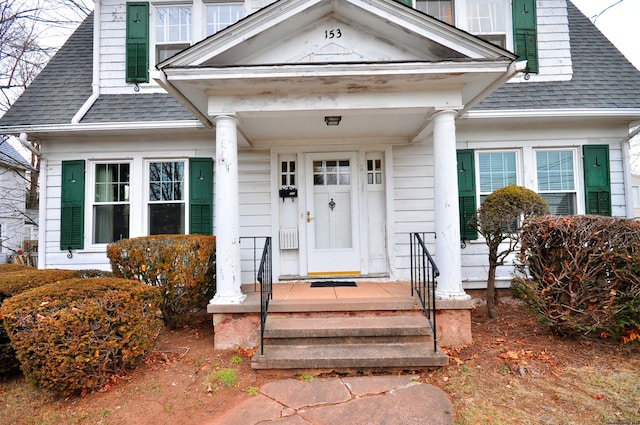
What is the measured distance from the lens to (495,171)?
547 cm

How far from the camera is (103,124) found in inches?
200

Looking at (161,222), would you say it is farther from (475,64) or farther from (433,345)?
(475,64)

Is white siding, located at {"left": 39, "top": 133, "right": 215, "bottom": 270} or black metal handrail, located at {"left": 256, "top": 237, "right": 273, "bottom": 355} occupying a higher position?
white siding, located at {"left": 39, "top": 133, "right": 215, "bottom": 270}

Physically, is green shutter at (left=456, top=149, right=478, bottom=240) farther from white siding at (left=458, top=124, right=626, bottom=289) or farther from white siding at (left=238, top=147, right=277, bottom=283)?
white siding at (left=238, top=147, right=277, bottom=283)

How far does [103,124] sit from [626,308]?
7.12m

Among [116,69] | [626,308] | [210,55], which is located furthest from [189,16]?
[626,308]

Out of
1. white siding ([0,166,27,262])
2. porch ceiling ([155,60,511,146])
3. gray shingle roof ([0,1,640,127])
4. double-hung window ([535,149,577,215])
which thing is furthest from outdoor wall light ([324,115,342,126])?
white siding ([0,166,27,262])

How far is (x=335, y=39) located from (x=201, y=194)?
3145mm

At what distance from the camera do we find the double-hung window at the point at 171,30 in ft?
19.0

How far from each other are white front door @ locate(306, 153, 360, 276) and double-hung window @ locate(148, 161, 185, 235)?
84.7 inches

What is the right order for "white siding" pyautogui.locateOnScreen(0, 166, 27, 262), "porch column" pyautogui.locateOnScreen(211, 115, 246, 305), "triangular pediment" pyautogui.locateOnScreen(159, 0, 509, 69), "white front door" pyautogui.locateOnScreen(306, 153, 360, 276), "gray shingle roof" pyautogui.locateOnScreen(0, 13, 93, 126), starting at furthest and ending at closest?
"white siding" pyautogui.locateOnScreen(0, 166, 27, 262) → "white front door" pyautogui.locateOnScreen(306, 153, 360, 276) → "gray shingle roof" pyautogui.locateOnScreen(0, 13, 93, 126) → "porch column" pyautogui.locateOnScreen(211, 115, 246, 305) → "triangular pediment" pyautogui.locateOnScreen(159, 0, 509, 69)

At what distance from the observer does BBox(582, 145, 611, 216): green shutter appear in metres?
5.27

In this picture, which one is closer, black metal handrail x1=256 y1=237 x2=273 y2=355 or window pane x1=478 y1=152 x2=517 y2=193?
black metal handrail x1=256 y1=237 x2=273 y2=355

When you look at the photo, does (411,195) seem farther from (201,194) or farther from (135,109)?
(135,109)
